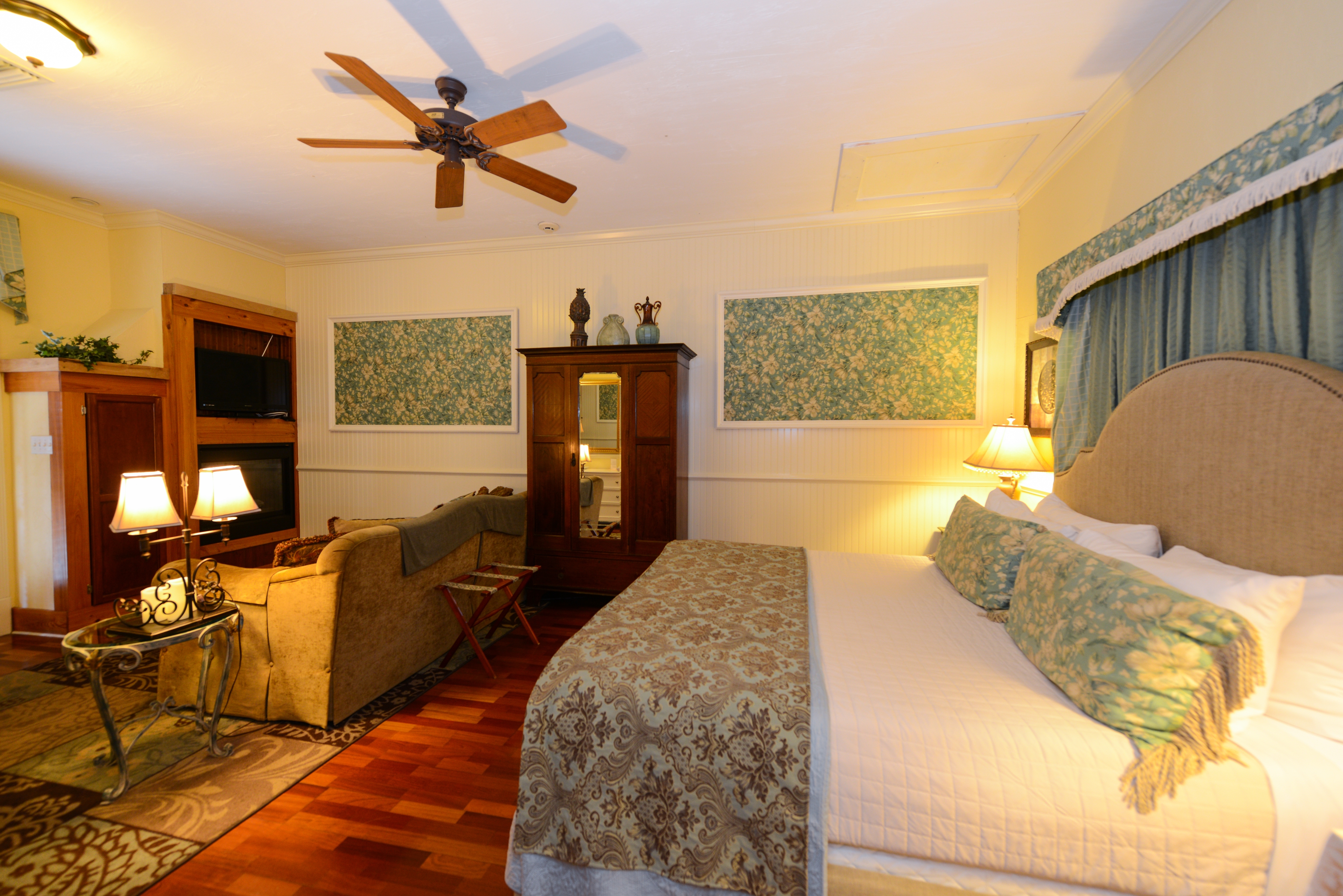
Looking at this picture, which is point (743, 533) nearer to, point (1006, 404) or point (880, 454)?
point (880, 454)

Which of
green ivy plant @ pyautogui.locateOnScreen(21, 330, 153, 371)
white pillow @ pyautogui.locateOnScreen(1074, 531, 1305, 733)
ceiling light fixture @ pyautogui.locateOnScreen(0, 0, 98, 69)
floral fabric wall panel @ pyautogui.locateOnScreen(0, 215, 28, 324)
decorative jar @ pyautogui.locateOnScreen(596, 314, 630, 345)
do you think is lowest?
white pillow @ pyautogui.locateOnScreen(1074, 531, 1305, 733)

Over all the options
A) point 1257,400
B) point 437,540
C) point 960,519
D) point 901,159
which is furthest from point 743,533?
point 1257,400

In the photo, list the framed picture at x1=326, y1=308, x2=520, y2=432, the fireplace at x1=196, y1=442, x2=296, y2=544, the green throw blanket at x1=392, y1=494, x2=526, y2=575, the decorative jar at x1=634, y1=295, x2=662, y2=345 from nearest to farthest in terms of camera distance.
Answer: the green throw blanket at x1=392, y1=494, x2=526, y2=575, the decorative jar at x1=634, y1=295, x2=662, y2=345, the fireplace at x1=196, y1=442, x2=296, y2=544, the framed picture at x1=326, y1=308, x2=520, y2=432

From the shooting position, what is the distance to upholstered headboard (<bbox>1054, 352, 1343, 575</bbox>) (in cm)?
129

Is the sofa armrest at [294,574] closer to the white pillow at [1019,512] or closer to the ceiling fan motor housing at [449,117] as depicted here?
the ceiling fan motor housing at [449,117]

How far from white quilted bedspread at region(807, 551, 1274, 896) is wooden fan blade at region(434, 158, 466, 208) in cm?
239

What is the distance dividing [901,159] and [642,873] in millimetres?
3494

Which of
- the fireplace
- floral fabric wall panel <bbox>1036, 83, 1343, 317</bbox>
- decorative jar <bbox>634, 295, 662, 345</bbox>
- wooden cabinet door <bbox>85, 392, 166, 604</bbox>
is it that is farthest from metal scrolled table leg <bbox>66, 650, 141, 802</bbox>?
floral fabric wall panel <bbox>1036, 83, 1343, 317</bbox>

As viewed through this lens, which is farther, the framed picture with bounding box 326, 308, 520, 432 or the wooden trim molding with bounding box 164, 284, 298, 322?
the framed picture with bounding box 326, 308, 520, 432

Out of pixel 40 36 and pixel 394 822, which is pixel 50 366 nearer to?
pixel 40 36

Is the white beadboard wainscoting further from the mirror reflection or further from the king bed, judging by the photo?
the king bed

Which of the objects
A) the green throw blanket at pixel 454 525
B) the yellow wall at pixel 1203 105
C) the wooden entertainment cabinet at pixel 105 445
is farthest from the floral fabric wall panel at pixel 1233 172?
the wooden entertainment cabinet at pixel 105 445

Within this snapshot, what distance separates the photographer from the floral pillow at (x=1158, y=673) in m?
1.10

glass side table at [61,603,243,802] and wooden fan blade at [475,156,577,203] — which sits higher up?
wooden fan blade at [475,156,577,203]
